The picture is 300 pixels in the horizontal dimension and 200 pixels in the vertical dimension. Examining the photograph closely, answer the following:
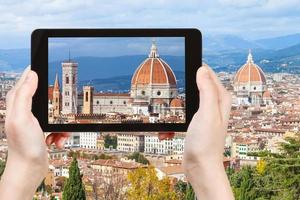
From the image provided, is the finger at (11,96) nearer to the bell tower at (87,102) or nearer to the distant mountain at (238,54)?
the bell tower at (87,102)

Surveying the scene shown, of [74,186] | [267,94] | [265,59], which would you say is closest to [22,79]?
[74,186]

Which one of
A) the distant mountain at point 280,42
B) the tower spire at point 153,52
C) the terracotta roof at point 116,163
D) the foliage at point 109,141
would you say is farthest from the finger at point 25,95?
the distant mountain at point 280,42

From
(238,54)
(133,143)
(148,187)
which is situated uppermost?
(238,54)

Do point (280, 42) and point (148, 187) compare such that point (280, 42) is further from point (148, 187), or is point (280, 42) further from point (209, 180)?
point (209, 180)

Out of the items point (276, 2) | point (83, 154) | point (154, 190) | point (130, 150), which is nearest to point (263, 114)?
point (130, 150)

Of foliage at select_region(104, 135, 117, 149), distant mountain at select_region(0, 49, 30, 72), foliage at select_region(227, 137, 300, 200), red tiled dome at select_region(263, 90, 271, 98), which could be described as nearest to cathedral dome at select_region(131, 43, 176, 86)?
foliage at select_region(227, 137, 300, 200)

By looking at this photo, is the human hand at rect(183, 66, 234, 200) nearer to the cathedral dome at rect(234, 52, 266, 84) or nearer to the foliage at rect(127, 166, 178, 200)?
the foliage at rect(127, 166, 178, 200)

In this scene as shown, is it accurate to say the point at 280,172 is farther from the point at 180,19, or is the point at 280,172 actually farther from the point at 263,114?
the point at 180,19
